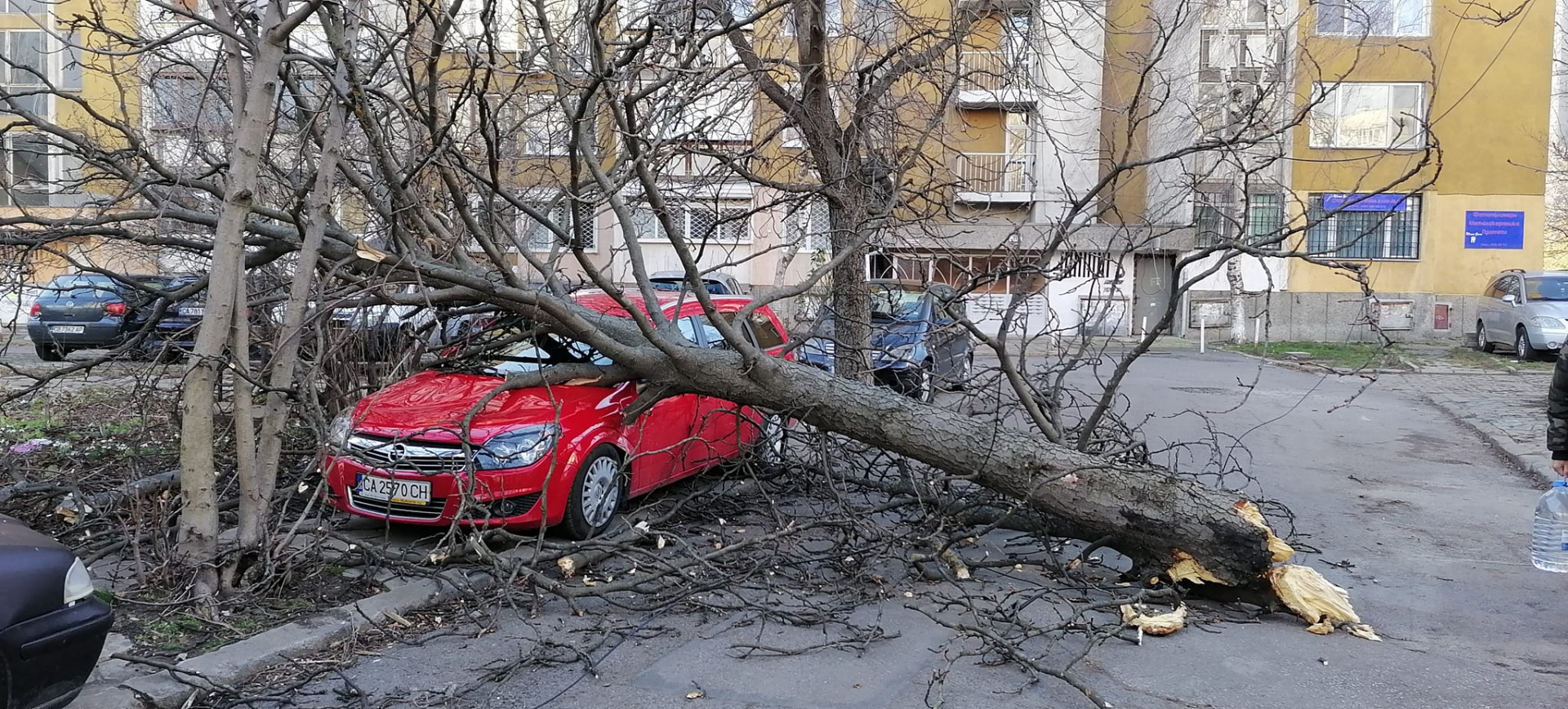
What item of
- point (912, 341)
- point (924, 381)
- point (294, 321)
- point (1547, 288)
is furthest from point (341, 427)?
point (1547, 288)

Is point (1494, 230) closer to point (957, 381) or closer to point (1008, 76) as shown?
point (1008, 76)

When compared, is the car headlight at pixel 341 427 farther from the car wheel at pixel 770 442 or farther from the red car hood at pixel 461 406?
the car wheel at pixel 770 442

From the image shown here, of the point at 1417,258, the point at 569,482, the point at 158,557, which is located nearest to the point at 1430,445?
the point at 569,482

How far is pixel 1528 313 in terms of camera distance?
19.8 meters

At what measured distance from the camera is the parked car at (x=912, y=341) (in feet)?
22.3

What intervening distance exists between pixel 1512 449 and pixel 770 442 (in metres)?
7.59

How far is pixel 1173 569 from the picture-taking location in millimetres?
5305

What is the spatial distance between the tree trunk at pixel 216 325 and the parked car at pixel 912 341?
3.35 metres

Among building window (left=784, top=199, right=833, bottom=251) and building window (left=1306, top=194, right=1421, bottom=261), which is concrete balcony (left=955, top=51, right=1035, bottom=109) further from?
building window (left=1306, top=194, right=1421, bottom=261)

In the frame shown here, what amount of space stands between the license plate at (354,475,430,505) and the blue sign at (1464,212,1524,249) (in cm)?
2874

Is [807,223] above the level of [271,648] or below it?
above

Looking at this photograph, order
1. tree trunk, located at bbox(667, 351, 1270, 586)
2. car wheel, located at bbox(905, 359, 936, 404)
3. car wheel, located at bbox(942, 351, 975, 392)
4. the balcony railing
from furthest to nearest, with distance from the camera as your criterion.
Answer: the balcony railing
car wheel, located at bbox(942, 351, 975, 392)
car wheel, located at bbox(905, 359, 936, 404)
tree trunk, located at bbox(667, 351, 1270, 586)

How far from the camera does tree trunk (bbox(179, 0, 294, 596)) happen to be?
4797 mm

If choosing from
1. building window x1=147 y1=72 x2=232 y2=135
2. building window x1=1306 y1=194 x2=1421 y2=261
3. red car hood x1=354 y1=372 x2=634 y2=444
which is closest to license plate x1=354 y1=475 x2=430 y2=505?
red car hood x1=354 y1=372 x2=634 y2=444
